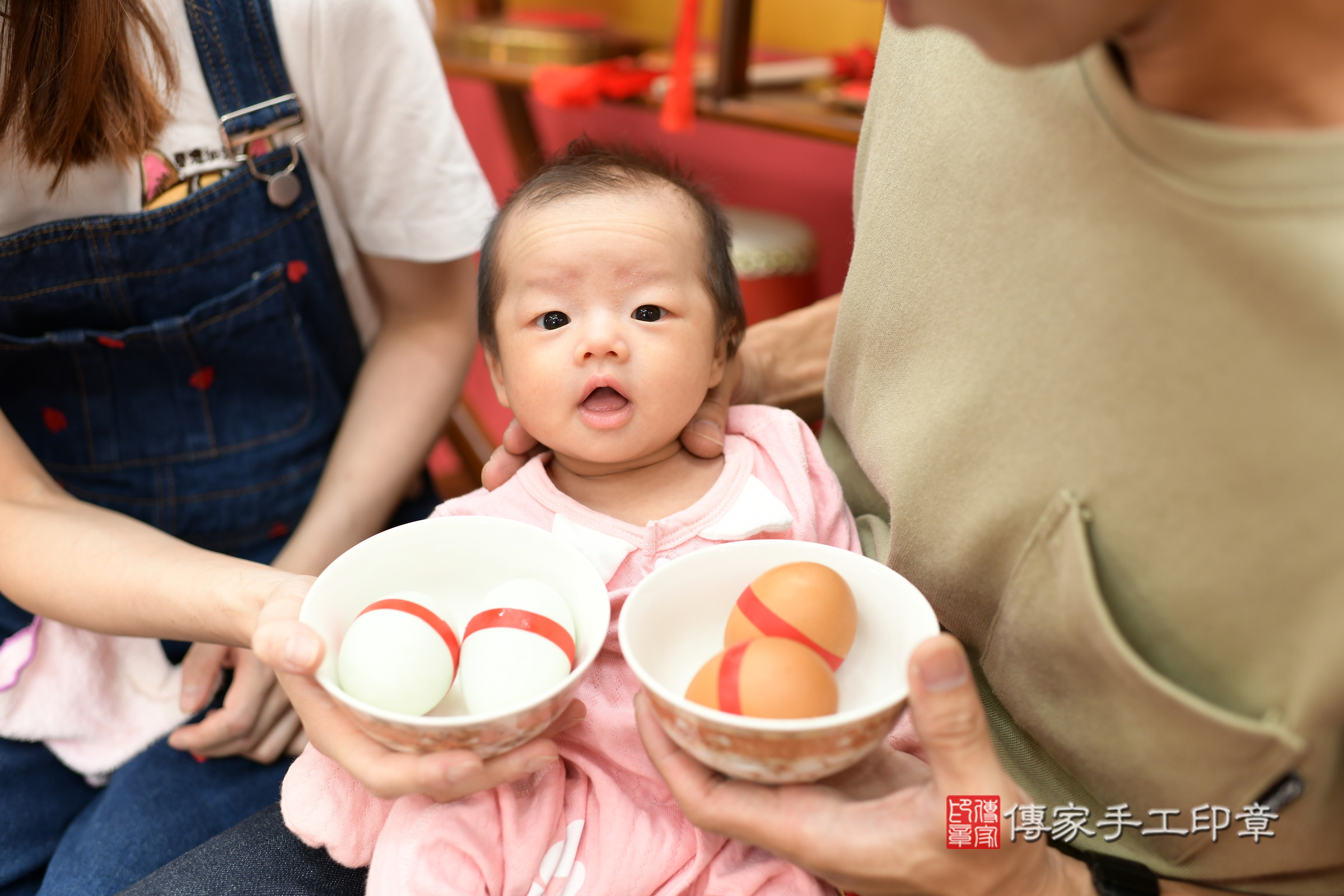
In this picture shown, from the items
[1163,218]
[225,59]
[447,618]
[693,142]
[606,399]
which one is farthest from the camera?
[693,142]

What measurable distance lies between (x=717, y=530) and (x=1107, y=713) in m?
0.43

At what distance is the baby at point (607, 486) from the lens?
883mm

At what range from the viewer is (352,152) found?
1.32 m

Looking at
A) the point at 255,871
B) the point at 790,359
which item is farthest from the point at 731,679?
the point at 790,359

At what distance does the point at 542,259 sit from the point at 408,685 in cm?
50

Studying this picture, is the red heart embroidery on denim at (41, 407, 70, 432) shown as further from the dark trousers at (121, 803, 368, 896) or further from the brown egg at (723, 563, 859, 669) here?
the brown egg at (723, 563, 859, 669)

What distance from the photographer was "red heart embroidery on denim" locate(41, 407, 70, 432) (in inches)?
48.9

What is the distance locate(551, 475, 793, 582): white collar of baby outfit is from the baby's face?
0.29 feet

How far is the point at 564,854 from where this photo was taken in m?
0.89

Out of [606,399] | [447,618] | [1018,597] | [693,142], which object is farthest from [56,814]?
[693,142]

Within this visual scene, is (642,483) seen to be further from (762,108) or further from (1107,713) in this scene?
(762,108)

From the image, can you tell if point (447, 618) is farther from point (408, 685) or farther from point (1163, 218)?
point (1163, 218)

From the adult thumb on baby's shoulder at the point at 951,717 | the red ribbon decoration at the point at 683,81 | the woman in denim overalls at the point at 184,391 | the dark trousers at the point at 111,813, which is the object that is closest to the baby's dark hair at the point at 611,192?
the woman in denim overalls at the point at 184,391

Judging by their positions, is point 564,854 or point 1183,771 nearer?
point 1183,771
